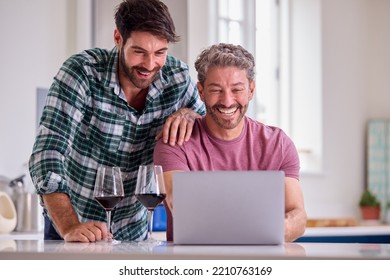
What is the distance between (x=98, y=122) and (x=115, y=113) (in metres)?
0.06

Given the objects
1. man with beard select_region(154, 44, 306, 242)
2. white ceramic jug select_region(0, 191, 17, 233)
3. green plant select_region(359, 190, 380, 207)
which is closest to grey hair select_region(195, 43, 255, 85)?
man with beard select_region(154, 44, 306, 242)

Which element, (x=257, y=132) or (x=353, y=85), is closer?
(x=257, y=132)

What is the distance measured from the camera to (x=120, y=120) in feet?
8.52

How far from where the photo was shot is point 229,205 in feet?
6.23

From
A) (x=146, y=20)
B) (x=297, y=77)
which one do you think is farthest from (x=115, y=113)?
(x=297, y=77)

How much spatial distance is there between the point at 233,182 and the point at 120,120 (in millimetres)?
791

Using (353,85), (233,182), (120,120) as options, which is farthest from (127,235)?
(353,85)

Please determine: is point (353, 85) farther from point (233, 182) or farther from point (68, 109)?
point (233, 182)

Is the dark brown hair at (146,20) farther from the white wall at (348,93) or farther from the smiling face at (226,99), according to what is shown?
the white wall at (348,93)

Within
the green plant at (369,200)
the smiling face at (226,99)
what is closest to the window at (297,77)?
the green plant at (369,200)

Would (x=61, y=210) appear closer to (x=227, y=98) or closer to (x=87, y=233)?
(x=87, y=233)

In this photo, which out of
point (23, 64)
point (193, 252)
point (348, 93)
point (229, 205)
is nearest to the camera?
point (193, 252)

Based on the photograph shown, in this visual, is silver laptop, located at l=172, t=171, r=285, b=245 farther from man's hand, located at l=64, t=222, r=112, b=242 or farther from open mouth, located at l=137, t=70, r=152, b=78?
open mouth, located at l=137, t=70, r=152, b=78

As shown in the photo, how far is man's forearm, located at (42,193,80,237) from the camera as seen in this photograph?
2.33 meters
